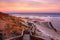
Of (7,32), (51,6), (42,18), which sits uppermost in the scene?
(51,6)

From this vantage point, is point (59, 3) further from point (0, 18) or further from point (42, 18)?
point (0, 18)

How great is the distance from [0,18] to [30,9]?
26.2 inches

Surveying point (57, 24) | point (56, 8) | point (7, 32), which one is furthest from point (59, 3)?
point (7, 32)

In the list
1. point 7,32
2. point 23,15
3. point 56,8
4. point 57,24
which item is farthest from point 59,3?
point 7,32

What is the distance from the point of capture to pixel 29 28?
3.86 metres

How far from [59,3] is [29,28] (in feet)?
2.69

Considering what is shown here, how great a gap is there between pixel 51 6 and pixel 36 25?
0.51 meters

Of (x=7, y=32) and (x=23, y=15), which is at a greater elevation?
(x=23, y=15)

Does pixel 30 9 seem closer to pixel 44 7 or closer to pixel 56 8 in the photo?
pixel 44 7

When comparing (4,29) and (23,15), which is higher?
(23,15)

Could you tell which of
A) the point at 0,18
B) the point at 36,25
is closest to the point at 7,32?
the point at 0,18

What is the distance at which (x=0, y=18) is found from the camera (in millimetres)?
3902

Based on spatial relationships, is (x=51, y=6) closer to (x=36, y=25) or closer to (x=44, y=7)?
(x=44, y=7)

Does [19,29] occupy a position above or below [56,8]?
below
